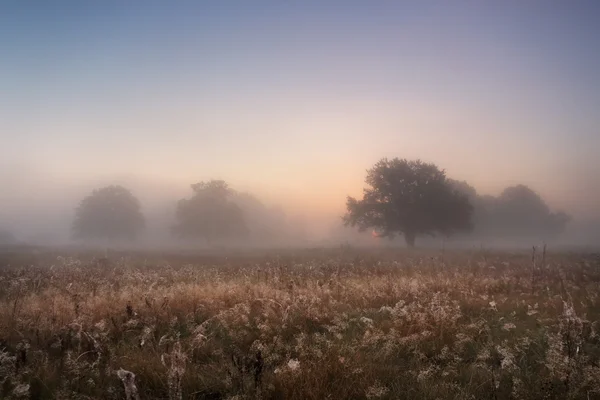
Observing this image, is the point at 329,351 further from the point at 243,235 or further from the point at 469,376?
the point at 243,235

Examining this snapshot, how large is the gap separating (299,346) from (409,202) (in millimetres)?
40779

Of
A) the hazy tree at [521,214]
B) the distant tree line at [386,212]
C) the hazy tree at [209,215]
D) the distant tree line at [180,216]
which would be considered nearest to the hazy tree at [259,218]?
the distant tree line at [386,212]

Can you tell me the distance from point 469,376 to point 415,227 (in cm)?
4251

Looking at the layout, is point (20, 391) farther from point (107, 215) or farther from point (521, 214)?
point (521, 214)

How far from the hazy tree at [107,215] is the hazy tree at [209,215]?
1140cm

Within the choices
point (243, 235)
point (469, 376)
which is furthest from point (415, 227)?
point (469, 376)

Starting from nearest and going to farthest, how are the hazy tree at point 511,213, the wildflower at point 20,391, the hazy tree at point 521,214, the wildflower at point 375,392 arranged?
the wildflower at point 20,391
the wildflower at point 375,392
the hazy tree at point 511,213
the hazy tree at point 521,214

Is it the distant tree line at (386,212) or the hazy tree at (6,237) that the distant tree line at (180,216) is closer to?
the distant tree line at (386,212)

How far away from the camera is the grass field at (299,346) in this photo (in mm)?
3885

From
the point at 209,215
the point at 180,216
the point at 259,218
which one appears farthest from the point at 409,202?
the point at 259,218

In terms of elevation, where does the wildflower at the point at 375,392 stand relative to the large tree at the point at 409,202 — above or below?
below

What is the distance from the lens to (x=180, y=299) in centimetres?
781

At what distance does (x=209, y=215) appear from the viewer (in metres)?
61.0

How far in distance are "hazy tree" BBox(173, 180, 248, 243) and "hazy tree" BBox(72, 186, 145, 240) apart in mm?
11404
